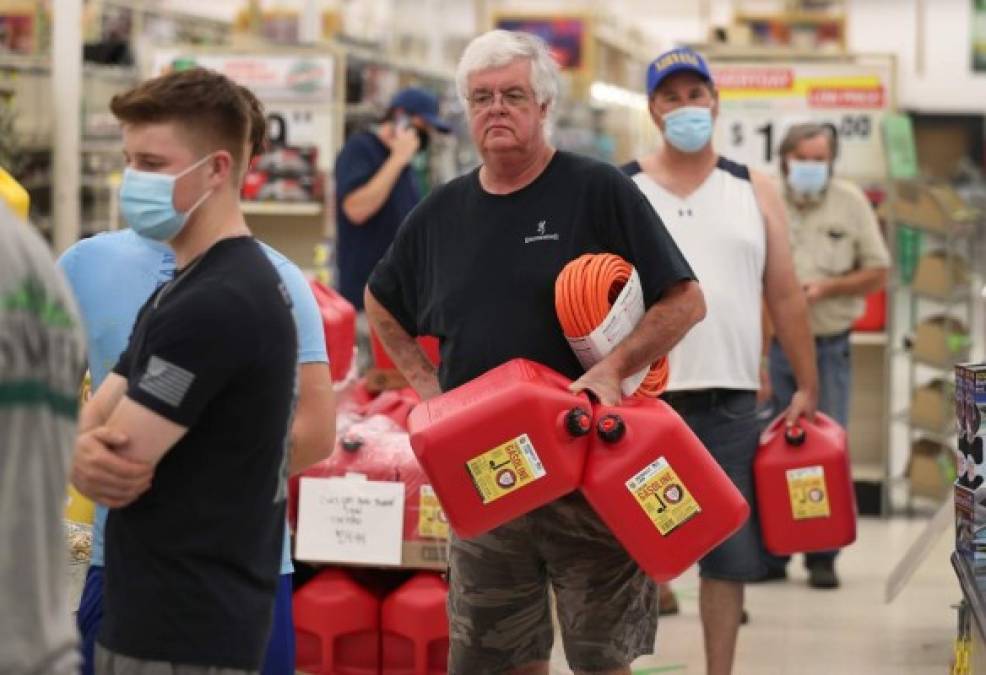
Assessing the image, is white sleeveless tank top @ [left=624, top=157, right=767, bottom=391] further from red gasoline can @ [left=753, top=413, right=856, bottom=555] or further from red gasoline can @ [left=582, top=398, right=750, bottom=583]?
red gasoline can @ [left=582, top=398, right=750, bottom=583]

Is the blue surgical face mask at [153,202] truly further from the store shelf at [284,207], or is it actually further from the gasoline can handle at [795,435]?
the store shelf at [284,207]

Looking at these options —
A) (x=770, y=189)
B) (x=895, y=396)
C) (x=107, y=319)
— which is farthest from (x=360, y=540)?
(x=895, y=396)

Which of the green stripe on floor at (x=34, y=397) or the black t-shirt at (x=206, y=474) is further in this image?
the black t-shirt at (x=206, y=474)

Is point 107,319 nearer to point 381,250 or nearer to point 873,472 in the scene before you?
point 381,250

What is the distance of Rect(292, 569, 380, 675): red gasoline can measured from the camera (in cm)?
516

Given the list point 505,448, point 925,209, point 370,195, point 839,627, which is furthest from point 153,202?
point 925,209

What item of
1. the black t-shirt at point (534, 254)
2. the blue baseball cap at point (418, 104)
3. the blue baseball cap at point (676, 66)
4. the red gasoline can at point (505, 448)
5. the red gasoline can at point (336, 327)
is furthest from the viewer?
the blue baseball cap at point (418, 104)

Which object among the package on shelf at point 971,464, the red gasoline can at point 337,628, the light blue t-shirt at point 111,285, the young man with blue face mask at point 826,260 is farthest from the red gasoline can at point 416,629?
the young man with blue face mask at point 826,260

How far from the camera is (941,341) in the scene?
27.7 ft

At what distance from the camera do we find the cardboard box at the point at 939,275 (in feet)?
27.6

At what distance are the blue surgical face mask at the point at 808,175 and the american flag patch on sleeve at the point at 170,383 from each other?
15.9ft

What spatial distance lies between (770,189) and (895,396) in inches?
347

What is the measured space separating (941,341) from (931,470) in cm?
61

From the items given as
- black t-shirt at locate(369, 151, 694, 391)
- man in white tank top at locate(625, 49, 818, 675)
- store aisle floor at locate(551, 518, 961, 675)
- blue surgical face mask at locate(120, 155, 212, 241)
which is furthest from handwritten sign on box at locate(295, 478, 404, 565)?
blue surgical face mask at locate(120, 155, 212, 241)
